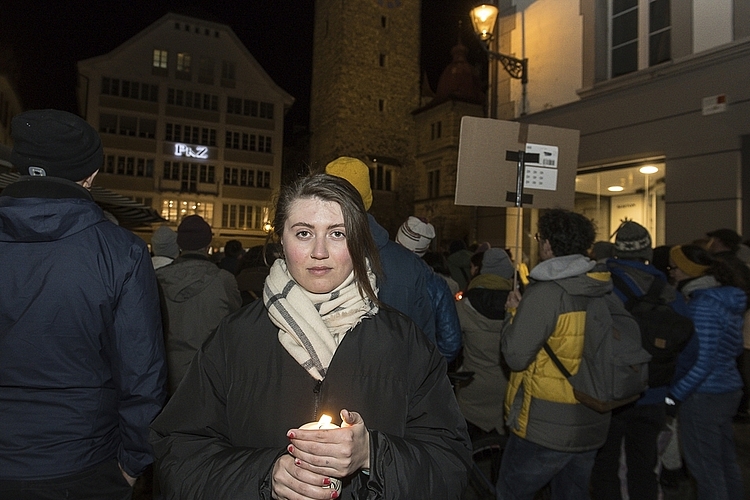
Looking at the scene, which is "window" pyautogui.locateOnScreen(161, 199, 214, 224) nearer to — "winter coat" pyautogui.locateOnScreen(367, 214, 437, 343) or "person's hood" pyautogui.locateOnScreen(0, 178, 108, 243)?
"winter coat" pyautogui.locateOnScreen(367, 214, 437, 343)

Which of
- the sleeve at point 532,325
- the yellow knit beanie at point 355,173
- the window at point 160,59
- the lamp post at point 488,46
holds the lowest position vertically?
the sleeve at point 532,325

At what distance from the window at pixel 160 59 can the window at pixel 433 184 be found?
18559 millimetres

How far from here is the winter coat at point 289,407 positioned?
5.01 feet

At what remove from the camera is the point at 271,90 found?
35.6 m

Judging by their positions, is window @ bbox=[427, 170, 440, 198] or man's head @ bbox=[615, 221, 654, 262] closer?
man's head @ bbox=[615, 221, 654, 262]

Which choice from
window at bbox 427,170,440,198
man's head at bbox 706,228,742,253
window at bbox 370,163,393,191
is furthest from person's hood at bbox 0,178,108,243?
window at bbox 370,163,393,191

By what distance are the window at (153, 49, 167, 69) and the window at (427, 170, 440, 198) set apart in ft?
60.9

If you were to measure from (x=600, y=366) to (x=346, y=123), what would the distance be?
30.6 metres

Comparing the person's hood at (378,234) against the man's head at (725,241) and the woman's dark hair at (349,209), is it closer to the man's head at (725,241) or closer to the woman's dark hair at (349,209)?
the woman's dark hair at (349,209)

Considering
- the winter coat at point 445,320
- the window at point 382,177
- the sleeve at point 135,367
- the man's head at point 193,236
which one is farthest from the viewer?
the window at point 382,177

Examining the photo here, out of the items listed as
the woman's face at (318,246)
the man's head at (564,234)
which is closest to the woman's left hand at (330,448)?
the woman's face at (318,246)

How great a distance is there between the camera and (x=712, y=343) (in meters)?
3.50

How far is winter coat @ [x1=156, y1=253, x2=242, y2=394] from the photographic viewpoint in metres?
4.04

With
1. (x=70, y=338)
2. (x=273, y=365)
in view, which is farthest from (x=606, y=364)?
(x=70, y=338)
